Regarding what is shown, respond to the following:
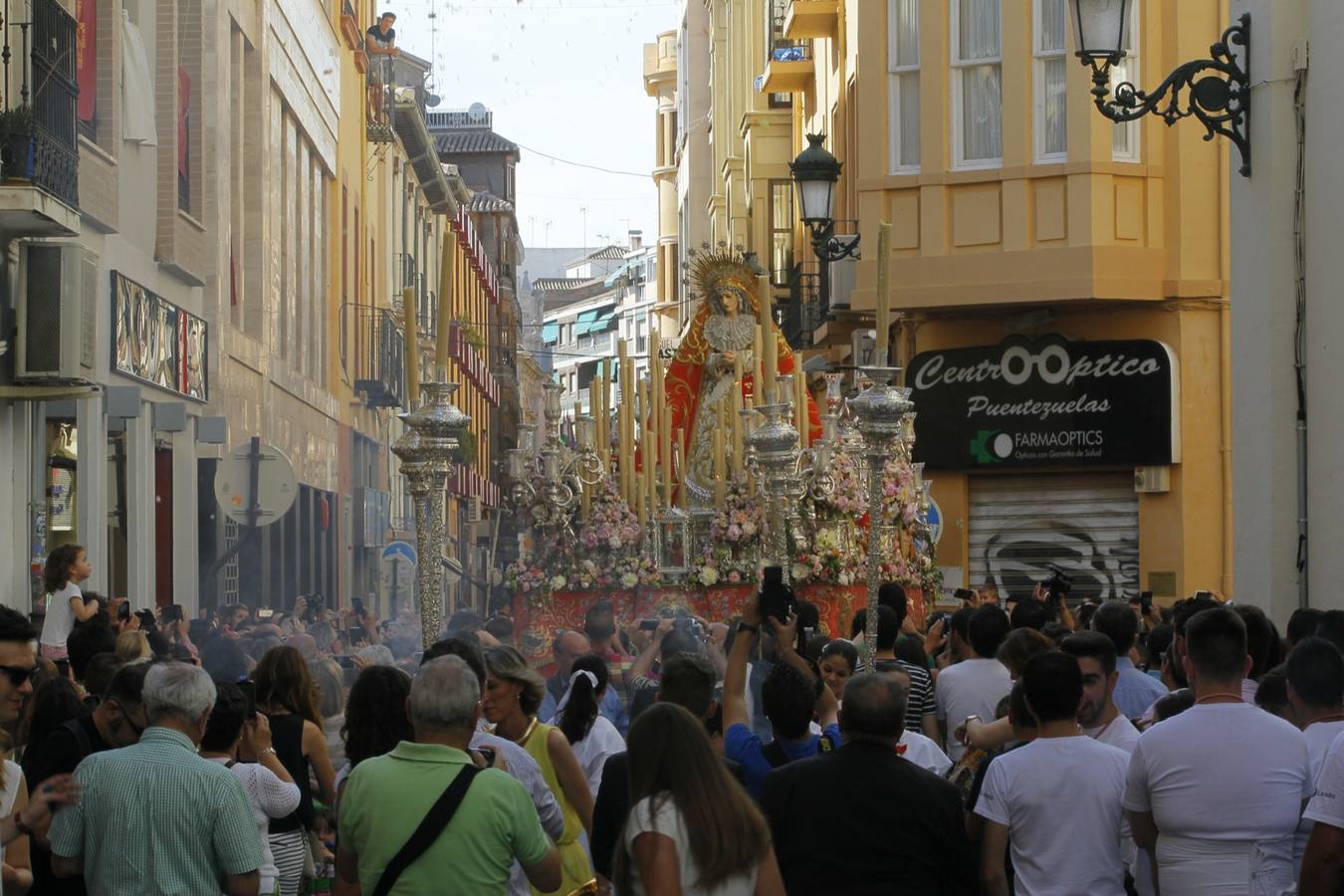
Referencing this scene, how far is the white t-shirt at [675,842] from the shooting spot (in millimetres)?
4723

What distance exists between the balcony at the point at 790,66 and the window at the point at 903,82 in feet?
29.7

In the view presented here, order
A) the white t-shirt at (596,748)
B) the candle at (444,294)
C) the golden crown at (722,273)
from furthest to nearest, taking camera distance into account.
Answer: the golden crown at (722,273) → the candle at (444,294) → the white t-shirt at (596,748)

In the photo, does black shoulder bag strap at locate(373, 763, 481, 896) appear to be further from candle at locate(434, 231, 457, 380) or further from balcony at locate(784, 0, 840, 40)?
balcony at locate(784, 0, 840, 40)

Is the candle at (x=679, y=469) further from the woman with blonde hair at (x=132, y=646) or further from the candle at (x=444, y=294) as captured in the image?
the woman with blonde hair at (x=132, y=646)

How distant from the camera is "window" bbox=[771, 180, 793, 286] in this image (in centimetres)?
3062

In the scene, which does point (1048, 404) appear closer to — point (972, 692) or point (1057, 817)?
point (972, 692)

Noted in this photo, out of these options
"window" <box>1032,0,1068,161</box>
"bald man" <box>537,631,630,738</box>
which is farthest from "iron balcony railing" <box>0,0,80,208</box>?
"window" <box>1032,0,1068,161</box>

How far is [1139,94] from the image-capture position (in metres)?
10.1

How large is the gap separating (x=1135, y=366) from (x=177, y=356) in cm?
902

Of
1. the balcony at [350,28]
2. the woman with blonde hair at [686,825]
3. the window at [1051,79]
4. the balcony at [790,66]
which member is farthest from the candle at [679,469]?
the balcony at [350,28]

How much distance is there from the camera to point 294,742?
668cm

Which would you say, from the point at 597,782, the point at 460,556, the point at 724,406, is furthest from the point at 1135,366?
the point at 460,556

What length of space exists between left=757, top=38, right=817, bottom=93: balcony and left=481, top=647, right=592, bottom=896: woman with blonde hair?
2387 centimetres

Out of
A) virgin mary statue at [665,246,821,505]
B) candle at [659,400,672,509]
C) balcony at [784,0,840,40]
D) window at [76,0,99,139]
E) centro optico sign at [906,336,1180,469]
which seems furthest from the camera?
balcony at [784,0,840,40]
